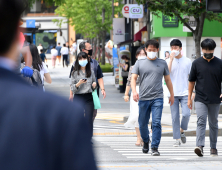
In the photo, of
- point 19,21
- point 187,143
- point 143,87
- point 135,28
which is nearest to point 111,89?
point 135,28

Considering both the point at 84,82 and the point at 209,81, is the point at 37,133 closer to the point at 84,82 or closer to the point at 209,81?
the point at 209,81

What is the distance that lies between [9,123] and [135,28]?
30624 mm

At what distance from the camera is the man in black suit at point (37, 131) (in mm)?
1116

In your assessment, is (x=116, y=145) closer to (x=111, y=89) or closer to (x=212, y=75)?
(x=212, y=75)

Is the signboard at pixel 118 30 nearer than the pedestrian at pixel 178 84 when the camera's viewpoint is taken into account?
No

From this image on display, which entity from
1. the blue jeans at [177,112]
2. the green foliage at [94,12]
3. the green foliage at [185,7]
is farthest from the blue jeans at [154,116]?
the green foliage at [94,12]

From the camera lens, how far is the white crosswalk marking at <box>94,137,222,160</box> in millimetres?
7523

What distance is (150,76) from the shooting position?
7.50 m

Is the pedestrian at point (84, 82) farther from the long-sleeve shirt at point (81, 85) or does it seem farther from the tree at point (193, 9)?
the tree at point (193, 9)

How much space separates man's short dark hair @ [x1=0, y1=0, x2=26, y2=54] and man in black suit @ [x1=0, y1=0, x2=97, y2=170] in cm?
8

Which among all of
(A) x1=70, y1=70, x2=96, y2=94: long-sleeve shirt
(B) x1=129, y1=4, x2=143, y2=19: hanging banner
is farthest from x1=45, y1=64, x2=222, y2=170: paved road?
(B) x1=129, y1=4, x2=143, y2=19: hanging banner

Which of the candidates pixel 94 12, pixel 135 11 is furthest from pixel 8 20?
pixel 94 12

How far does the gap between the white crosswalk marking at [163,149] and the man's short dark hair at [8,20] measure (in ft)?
20.7

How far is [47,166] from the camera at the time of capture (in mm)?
1122
